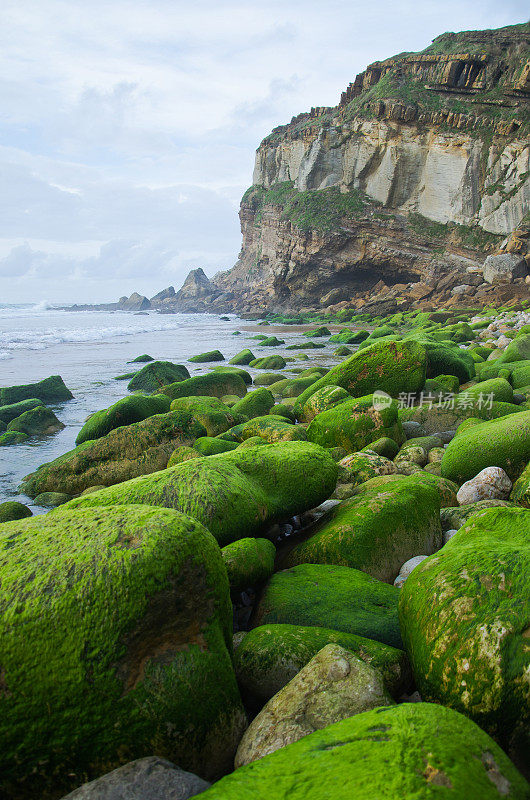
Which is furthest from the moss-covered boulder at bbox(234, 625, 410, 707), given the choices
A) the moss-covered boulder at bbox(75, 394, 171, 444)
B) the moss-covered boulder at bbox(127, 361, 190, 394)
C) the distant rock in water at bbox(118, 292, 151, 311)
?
the distant rock in water at bbox(118, 292, 151, 311)

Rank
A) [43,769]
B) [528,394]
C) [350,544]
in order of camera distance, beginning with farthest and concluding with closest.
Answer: [528,394] < [350,544] < [43,769]

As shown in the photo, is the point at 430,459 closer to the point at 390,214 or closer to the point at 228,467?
the point at 228,467

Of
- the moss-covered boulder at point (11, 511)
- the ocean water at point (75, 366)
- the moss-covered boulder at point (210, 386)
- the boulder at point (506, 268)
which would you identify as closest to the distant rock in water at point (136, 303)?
the ocean water at point (75, 366)

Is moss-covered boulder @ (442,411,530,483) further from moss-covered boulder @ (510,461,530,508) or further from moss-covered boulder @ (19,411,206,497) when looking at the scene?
moss-covered boulder @ (19,411,206,497)

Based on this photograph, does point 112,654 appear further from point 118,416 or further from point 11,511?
point 118,416

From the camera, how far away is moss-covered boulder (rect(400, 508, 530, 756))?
69.4 inches

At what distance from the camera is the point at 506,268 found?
32688mm

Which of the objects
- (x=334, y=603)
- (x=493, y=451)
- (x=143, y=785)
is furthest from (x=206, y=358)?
(x=143, y=785)

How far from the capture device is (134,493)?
3.63 meters

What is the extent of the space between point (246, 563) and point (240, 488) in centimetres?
73

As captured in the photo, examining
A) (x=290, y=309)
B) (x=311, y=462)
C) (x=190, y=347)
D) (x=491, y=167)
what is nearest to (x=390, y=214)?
(x=491, y=167)

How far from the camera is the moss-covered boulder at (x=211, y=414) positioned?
7934 millimetres

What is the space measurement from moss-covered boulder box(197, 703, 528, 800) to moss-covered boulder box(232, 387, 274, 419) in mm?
7407

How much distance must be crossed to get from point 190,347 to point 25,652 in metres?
23.9
